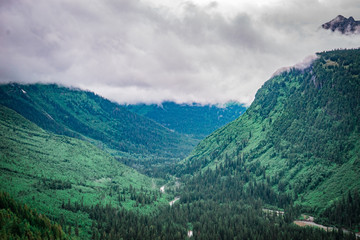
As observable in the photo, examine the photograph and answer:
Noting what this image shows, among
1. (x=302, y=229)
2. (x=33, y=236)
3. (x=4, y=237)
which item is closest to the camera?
(x=4, y=237)

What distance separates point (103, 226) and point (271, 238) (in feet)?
396

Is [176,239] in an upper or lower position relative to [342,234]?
lower

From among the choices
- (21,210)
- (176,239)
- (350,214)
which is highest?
(350,214)

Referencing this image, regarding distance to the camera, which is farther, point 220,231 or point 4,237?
point 220,231

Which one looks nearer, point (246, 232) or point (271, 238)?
point (271, 238)

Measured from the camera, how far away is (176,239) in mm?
185500

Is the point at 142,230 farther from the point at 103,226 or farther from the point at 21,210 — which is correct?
the point at 21,210

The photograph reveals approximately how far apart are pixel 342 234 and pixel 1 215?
697 ft

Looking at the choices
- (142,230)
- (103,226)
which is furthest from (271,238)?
(103,226)

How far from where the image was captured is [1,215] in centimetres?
16012

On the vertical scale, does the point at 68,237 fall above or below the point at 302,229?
below

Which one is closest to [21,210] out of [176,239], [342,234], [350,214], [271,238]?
[176,239]

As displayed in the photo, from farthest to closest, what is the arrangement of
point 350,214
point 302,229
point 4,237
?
1. point 350,214
2. point 302,229
3. point 4,237

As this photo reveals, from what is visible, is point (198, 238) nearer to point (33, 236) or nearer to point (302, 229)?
point (302, 229)
